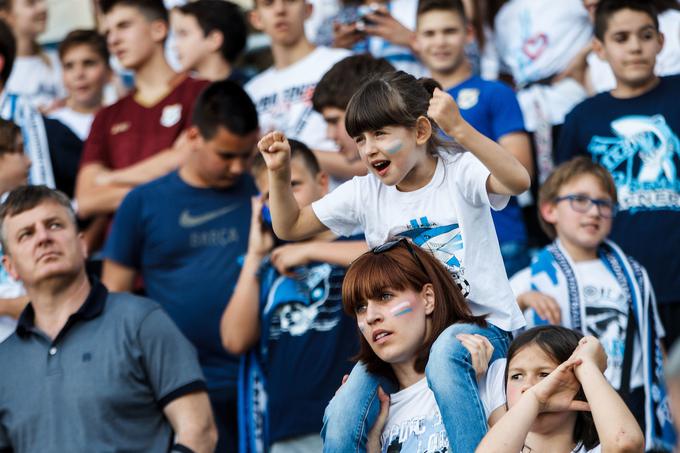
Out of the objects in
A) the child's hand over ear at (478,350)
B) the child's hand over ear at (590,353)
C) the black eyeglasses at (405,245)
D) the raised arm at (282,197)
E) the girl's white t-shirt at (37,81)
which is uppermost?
the girl's white t-shirt at (37,81)

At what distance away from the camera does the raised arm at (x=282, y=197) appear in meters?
4.17

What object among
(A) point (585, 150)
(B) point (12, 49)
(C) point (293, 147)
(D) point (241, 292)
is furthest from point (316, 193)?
(B) point (12, 49)

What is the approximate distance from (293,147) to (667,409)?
6.93ft

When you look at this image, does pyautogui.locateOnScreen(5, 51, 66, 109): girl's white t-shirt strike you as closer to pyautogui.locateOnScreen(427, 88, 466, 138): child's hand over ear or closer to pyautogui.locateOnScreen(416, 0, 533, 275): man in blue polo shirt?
pyautogui.locateOnScreen(416, 0, 533, 275): man in blue polo shirt

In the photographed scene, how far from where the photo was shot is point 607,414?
3.71 metres

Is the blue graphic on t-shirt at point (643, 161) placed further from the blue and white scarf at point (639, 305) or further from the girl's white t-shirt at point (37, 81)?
the girl's white t-shirt at point (37, 81)

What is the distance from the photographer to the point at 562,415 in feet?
12.9

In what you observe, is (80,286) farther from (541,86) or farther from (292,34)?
(541,86)

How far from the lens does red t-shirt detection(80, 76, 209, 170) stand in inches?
274

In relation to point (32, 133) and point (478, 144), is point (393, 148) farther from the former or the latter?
point (32, 133)

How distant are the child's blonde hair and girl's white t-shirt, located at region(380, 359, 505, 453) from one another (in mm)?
1792

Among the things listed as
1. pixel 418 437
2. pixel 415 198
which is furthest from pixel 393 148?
pixel 418 437

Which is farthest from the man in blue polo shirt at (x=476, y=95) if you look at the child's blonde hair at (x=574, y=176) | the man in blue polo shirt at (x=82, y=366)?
the man in blue polo shirt at (x=82, y=366)

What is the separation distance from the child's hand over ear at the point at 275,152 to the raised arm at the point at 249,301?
1.45 meters
